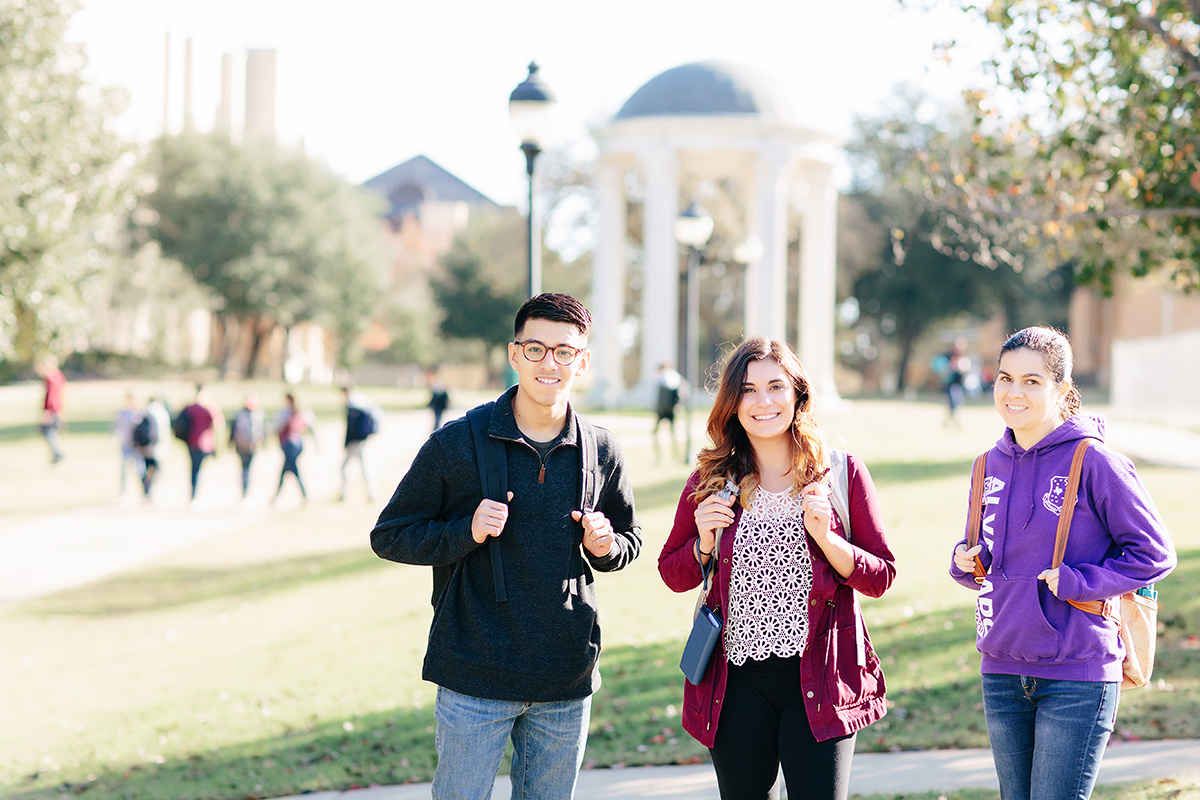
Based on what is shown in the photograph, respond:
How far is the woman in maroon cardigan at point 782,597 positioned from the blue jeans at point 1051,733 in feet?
1.30

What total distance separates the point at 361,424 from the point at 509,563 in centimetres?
1399

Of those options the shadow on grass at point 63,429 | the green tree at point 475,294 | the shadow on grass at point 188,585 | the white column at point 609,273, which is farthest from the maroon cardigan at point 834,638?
the green tree at point 475,294

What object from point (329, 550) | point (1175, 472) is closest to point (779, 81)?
point (1175, 472)

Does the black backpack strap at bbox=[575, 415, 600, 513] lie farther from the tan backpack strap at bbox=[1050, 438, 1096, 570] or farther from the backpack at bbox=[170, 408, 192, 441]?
the backpack at bbox=[170, 408, 192, 441]

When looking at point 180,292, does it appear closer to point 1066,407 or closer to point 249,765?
point 249,765

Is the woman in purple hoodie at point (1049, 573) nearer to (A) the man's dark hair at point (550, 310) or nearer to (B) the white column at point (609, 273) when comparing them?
(A) the man's dark hair at point (550, 310)

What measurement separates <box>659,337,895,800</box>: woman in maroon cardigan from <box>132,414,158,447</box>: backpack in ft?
52.1

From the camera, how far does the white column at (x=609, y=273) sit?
107ft

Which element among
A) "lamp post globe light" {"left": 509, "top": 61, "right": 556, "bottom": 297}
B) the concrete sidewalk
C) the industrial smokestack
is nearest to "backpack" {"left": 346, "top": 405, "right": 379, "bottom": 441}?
"lamp post globe light" {"left": 509, "top": 61, "right": 556, "bottom": 297}

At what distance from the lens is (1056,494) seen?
3312 millimetres

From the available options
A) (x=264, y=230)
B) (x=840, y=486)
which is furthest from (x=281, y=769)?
(x=264, y=230)

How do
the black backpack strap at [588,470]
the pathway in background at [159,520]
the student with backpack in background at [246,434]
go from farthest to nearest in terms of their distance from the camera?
the student with backpack in background at [246,434]
the pathway in background at [159,520]
the black backpack strap at [588,470]

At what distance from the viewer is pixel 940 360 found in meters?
24.5

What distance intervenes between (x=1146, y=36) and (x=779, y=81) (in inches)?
979
